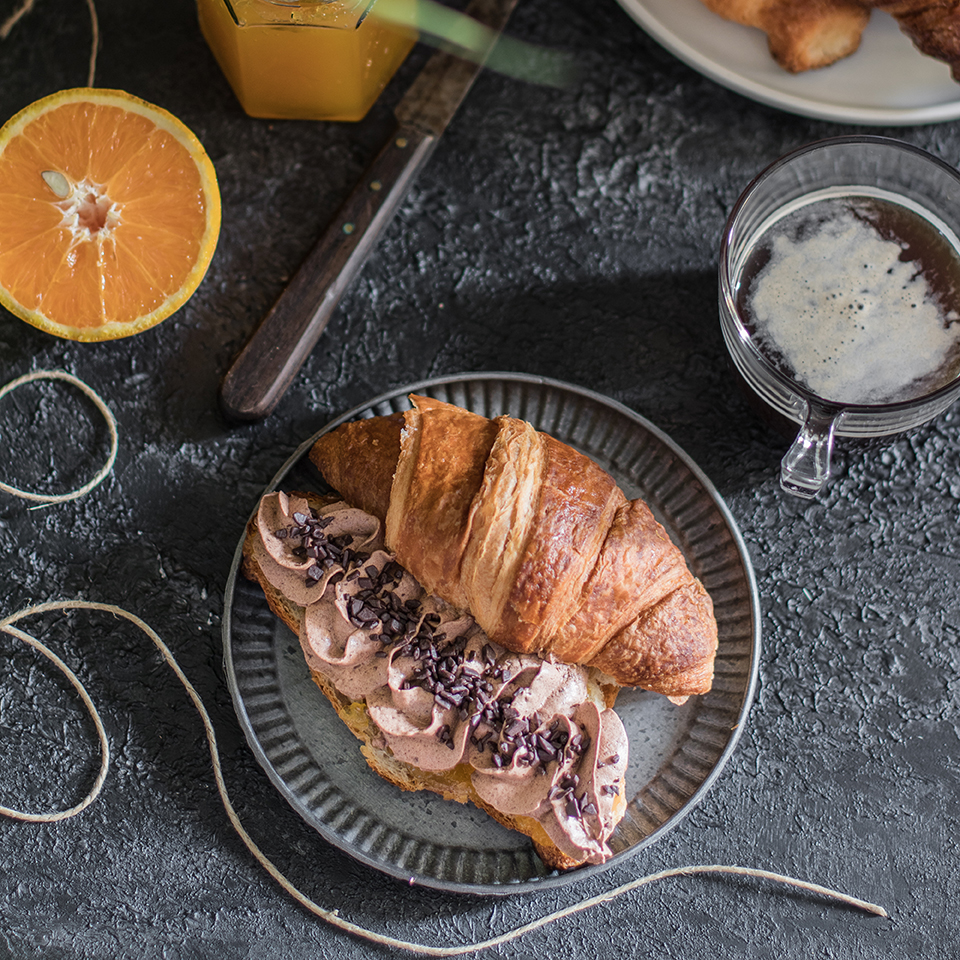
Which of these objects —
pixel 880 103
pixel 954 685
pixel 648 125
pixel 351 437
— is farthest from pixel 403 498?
pixel 880 103

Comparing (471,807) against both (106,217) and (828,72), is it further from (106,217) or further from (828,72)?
(828,72)

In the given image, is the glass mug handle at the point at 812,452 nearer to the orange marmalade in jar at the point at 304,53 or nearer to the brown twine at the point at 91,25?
the orange marmalade in jar at the point at 304,53

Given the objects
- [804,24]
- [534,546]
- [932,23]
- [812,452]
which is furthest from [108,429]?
[932,23]

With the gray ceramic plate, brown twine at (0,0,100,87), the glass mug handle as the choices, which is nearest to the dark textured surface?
brown twine at (0,0,100,87)

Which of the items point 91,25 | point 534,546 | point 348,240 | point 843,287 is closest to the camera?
point 534,546

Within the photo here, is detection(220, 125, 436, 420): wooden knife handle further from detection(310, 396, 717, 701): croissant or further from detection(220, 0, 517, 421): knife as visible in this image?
detection(310, 396, 717, 701): croissant

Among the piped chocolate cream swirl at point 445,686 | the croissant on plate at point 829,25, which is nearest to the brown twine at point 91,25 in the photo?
the piped chocolate cream swirl at point 445,686
